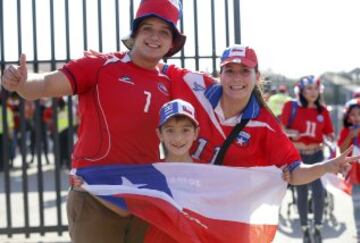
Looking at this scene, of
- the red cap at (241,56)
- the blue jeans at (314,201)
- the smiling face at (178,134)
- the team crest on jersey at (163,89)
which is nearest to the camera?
the smiling face at (178,134)

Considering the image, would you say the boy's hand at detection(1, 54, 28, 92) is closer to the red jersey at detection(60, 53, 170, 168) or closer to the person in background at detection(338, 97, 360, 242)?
the red jersey at detection(60, 53, 170, 168)

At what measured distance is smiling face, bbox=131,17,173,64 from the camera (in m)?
3.73

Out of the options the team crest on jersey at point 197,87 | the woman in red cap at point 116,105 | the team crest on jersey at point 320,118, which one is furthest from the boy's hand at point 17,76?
the team crest on jersey at point 320,118

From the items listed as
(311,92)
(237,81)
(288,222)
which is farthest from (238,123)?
(288,222)

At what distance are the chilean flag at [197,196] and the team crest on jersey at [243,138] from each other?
16 centimetres

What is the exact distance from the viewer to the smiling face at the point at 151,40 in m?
3.73

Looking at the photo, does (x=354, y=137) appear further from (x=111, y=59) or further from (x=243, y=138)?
(x=111, y=59)

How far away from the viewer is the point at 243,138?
3.85 m

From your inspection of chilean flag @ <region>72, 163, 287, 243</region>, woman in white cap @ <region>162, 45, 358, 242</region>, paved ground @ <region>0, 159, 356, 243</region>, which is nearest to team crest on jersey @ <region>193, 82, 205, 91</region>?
woman in white cap @ <region>162, 45, 358, 242</region>

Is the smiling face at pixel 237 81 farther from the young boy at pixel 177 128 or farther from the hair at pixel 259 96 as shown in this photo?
the young boy at pixel 177 128

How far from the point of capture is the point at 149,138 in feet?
12.2

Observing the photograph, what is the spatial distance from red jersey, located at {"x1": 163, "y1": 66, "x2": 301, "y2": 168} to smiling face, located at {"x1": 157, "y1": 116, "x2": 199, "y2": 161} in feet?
0.50

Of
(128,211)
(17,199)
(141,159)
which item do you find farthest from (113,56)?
(17,199)

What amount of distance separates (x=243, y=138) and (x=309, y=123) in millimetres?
4044
